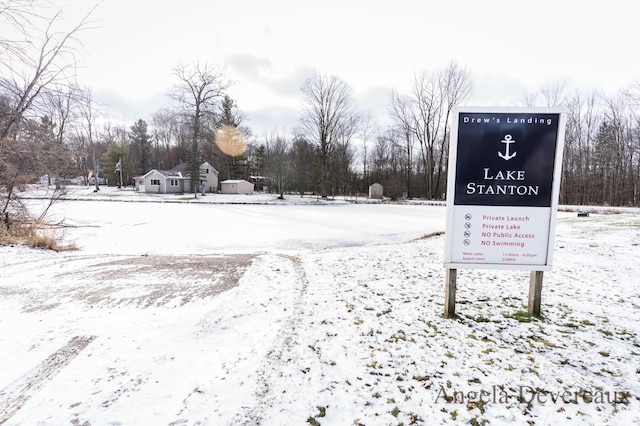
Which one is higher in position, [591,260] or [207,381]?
[591,260]

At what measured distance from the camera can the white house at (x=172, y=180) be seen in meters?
43.5

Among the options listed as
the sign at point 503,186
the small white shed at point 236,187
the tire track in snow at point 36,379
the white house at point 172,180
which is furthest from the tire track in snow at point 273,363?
the small white shed at point 236,187

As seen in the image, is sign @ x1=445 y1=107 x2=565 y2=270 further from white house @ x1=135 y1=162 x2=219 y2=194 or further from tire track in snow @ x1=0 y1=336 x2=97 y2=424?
white house @ x1=135 y1=162 x2=219 y2=194

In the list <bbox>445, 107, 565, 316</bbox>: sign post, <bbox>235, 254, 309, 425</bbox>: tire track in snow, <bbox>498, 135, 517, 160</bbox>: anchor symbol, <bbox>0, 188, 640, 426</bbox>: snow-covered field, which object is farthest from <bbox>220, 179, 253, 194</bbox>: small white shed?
<bbox>498, 135, 517, 160</bbox>: anchor symbol

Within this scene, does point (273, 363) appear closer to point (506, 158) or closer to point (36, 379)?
point (36, 379)

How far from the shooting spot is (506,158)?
140 inches

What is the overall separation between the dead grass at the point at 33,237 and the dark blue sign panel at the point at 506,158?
1050 cm

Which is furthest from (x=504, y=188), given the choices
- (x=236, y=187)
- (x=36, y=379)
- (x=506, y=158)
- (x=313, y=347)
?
(x=236, y=187)

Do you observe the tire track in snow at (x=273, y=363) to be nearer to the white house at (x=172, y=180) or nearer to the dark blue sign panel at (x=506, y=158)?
the dark blue sign panel at (x=506, y=158)

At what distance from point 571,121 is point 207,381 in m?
52.2

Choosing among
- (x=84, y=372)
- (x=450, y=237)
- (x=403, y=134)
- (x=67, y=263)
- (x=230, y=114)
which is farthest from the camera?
(x=230, y=114)

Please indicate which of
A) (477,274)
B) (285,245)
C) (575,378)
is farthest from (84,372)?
(285,245)

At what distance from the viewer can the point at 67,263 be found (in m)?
6.37

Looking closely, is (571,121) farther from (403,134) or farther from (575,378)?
(575,378)
